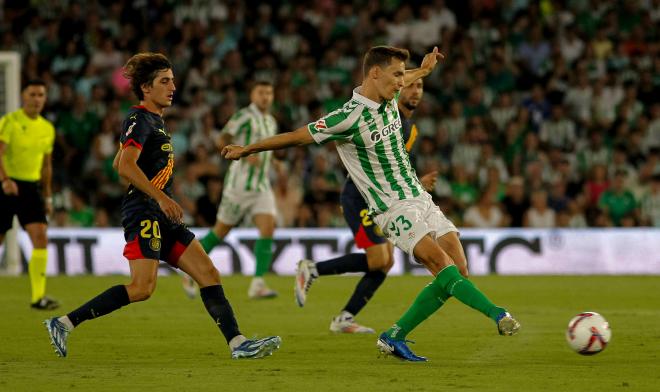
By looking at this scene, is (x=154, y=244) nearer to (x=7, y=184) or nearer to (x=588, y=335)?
(x=588, y=335)

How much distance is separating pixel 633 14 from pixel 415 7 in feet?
13.9

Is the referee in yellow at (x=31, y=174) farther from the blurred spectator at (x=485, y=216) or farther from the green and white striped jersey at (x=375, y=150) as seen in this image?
the blurred spectator at (x=485, y=216)

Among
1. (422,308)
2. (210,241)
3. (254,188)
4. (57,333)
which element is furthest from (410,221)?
(254,188)

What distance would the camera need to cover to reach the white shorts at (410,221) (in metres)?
7.83

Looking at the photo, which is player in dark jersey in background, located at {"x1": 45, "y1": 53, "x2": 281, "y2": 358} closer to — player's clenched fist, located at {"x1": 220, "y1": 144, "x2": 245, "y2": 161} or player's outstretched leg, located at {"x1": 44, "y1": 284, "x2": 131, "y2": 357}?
player's outstretched leg, located at {"x1": 44, "y1": 284, "x2": 131, "y2": 357}

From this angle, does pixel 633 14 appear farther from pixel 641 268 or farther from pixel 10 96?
pixel 10 96

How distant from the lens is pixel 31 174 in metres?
12.3

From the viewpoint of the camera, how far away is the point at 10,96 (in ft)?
53.3

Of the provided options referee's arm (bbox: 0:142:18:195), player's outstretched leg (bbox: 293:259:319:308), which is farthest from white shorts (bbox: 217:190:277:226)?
player's outstretched leg (bbox: 293:259:319:308)

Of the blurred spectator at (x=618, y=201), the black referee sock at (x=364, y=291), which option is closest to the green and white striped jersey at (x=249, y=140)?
the black referee sock at (x=364, y=291)

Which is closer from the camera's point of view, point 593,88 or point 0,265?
point 0,265

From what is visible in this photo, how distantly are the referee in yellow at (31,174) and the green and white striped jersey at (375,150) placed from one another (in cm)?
506

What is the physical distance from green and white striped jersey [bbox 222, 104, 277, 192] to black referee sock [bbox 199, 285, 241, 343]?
5.56 metres

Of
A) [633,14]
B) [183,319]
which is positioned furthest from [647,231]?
[183,319]
